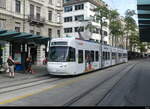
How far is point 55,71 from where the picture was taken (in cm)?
1834

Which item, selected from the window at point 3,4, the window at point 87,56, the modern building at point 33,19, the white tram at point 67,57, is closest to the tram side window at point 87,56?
the window at point 87,56

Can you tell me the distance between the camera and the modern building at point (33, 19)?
33.9 m

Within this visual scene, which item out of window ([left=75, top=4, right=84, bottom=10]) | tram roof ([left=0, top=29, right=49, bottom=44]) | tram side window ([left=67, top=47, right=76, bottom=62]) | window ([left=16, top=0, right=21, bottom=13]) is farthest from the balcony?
window ([left=75, top=4, right=84, bottom=10])

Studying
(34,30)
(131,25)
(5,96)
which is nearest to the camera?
(5,96)

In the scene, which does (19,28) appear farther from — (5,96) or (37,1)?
(5,96)

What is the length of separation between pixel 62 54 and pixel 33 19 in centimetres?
2201

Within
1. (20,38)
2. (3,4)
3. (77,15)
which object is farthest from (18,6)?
(77,15)

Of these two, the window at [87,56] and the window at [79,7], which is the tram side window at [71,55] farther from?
the window at [79,7]

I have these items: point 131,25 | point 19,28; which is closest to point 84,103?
point 19,28

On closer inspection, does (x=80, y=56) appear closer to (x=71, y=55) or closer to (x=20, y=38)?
(x=71, y=55)

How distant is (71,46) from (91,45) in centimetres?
521

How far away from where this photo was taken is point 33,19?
38.9 metres

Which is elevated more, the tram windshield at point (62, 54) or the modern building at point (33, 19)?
the modern building at point (33, 19)

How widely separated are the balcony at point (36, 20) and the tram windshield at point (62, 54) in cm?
2092
